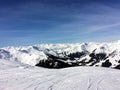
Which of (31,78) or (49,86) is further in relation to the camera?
(31,78)

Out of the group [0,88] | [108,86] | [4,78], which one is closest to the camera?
[0,88]

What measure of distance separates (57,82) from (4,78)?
163 inches

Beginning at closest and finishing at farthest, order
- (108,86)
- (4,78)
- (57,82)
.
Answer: (108,86)
(57,82)
(4,78)

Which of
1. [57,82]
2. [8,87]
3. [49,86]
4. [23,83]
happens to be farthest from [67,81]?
[8,87]

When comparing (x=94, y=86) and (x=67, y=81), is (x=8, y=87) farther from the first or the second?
(x=94, y=86)

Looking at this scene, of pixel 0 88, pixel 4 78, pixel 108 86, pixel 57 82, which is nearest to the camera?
pixel 0 88

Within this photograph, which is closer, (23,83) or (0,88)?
(0,88)

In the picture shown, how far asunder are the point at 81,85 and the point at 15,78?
17.1 feet

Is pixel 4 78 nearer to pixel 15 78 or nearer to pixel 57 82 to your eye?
pixel 15 78

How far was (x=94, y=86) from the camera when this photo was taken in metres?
14.9

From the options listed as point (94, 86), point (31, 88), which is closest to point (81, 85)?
point (94, 86)

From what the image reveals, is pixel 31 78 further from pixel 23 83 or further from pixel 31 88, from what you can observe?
pixel 31 88

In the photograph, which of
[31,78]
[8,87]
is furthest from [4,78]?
[8,87]

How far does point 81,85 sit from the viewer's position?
49.8 ft
